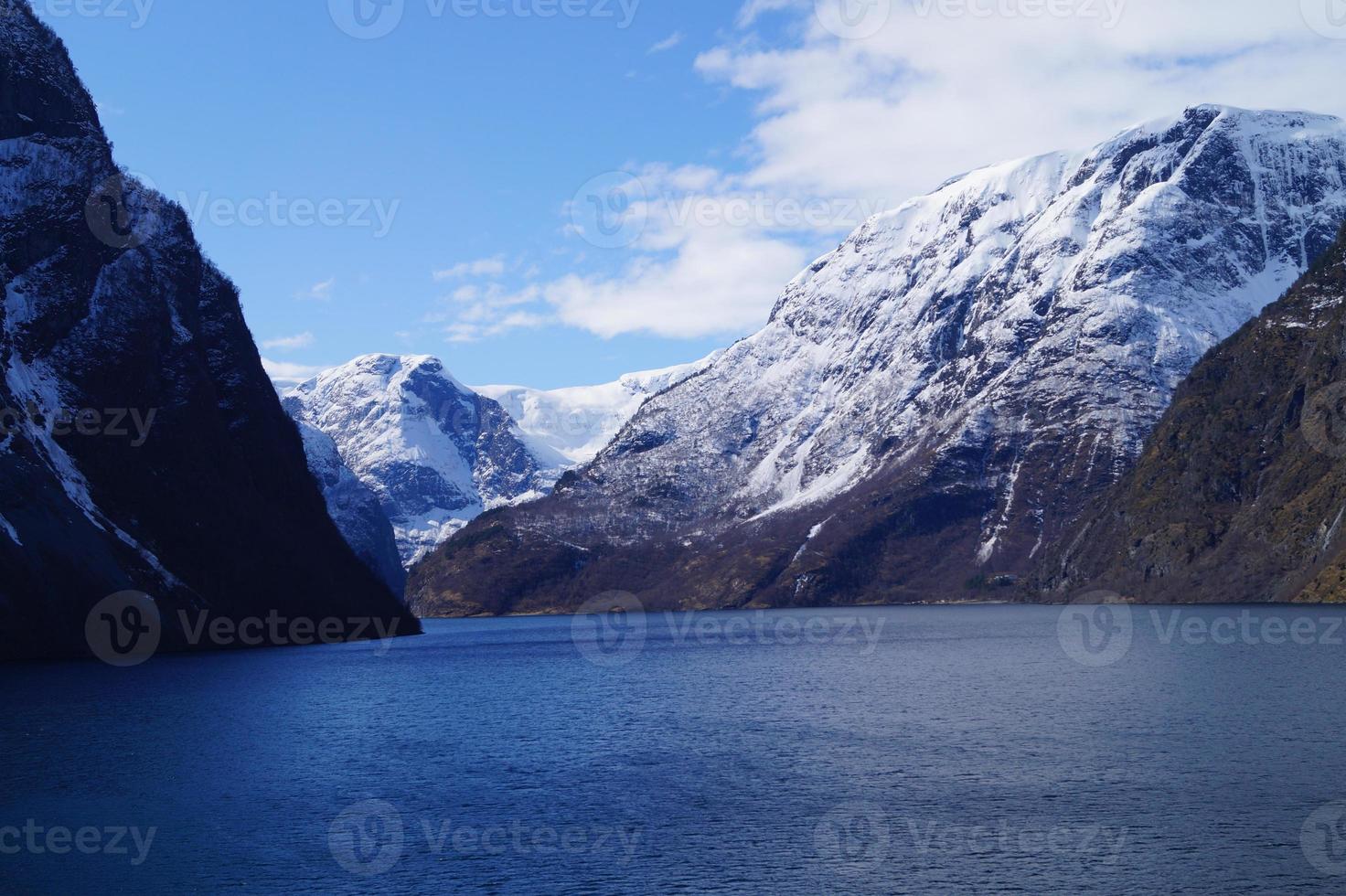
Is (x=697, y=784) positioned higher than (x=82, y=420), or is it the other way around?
(x=82, y=420)

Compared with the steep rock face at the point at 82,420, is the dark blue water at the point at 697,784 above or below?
below

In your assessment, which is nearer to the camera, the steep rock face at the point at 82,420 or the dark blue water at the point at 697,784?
the dark blue water at the point at 697,784

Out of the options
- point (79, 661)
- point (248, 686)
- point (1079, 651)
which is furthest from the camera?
point (1079, 651)

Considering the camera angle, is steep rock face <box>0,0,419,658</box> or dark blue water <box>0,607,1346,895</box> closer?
dark blue water <box>0,607,1346,895</box>

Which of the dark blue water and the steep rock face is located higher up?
the steep rock face

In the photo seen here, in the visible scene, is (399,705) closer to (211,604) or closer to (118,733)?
(118,733)

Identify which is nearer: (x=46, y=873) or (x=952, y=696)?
(x=46, y=873)

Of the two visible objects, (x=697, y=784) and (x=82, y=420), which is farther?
(x=82, y=420)

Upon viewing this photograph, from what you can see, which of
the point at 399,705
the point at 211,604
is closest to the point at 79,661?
the point at 211,604
